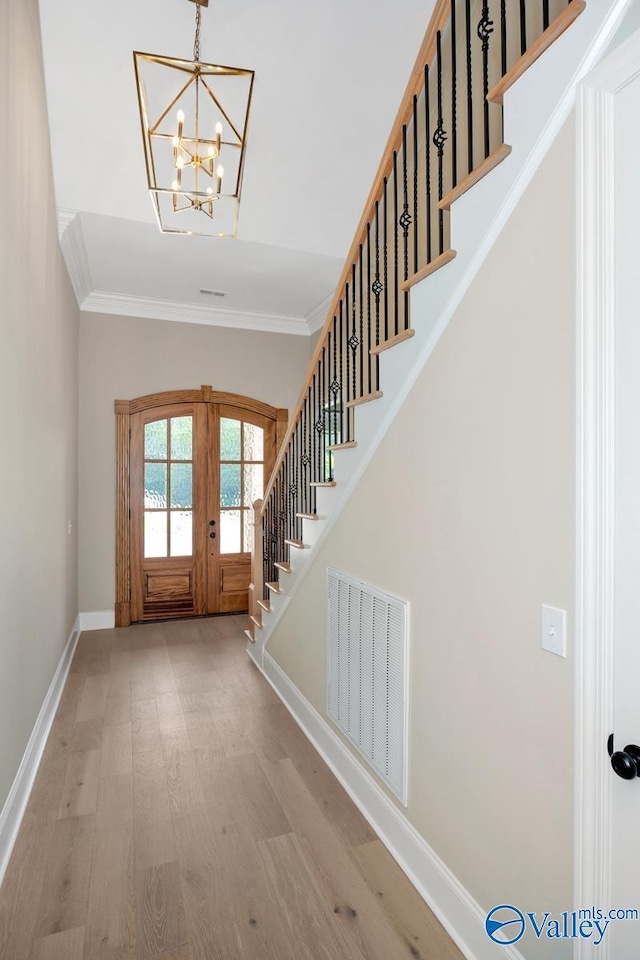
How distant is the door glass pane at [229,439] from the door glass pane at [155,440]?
0.60 metres

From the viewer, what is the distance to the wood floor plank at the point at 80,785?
244 cm

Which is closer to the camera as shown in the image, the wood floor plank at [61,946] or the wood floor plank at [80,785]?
the wood floor plank at [61,946]

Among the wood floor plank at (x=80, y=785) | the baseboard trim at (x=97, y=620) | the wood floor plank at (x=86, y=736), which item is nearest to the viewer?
the wood floor plank at (x=80, y=785)

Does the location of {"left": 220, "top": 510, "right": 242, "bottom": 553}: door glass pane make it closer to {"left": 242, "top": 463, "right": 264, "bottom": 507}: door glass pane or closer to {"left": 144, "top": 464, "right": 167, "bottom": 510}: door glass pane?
A: {"left": 242, "top": 463, "right": 264, "bottom": 507}: door glass pane

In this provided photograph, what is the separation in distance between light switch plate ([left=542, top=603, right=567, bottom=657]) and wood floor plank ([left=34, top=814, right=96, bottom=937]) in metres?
1.84

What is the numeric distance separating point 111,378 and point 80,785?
3.82 m

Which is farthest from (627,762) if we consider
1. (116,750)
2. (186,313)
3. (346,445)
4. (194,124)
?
(186,313)

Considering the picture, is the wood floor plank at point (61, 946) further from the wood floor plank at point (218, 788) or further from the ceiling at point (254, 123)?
the ceiling at point (254, 123)

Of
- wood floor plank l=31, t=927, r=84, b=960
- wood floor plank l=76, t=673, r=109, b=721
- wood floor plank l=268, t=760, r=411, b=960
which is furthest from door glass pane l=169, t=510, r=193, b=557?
wood floor plank l=31, t=927, r=84, b=960

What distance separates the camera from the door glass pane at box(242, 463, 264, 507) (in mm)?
5906

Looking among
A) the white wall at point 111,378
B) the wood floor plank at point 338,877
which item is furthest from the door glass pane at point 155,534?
the wood floor plank at point 338,877

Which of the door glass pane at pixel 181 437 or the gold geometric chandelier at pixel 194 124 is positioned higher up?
the gold geometric chandelier at pixel 194 124

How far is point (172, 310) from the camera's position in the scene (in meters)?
5.50

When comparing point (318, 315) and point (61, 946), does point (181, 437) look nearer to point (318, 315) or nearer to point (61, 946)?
point (318, 315)
